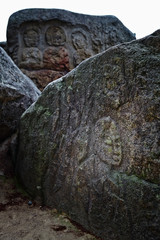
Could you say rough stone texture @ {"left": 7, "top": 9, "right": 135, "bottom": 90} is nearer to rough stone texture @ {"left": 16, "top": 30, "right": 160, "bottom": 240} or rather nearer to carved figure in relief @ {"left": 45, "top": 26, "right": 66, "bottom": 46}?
carved figure in relief @ {"left": 45, "top": 26, "right": 66, "bottom": 46}

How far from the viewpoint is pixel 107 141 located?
3.67 feet

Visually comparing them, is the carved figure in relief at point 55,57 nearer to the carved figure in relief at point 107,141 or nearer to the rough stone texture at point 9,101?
the rough stone texture at point 9,101

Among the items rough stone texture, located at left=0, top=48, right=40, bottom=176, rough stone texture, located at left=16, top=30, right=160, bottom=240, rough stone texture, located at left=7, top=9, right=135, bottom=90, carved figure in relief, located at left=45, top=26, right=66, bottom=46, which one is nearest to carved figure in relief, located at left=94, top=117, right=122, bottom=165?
rough stone texture, located at left=16, top=30, right=160, bottom=240

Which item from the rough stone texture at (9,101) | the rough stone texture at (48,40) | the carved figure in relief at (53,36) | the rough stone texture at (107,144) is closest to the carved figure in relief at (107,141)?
the rough stone texture at (107,144)

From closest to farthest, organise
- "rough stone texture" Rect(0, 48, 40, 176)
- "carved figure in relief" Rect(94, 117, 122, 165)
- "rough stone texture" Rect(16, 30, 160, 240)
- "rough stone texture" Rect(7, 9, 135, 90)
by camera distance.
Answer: "rough stone texture" Rect(16, 30, 160, 240)
"carved figure in relief" Rect(94, 117, 122, 165)
"rough stone texture" Rect(0, 48, 40, 176)
"rough stone texture" Rect(7, 9, 135, 90)

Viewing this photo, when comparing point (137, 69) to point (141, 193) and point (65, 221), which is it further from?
point (65, 221)

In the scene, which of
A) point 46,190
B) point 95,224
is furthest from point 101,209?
point 46,190

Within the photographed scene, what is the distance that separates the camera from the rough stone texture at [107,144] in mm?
956

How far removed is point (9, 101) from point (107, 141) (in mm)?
1063

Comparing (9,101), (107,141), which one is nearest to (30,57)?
(9,101)

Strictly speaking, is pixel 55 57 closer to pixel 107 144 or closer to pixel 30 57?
pixel 30 57

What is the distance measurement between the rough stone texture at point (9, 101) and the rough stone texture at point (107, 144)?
458 millimetres

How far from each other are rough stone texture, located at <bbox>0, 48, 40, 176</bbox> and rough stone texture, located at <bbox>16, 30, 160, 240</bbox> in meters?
0.46

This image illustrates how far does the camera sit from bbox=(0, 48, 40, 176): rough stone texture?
1822mm
